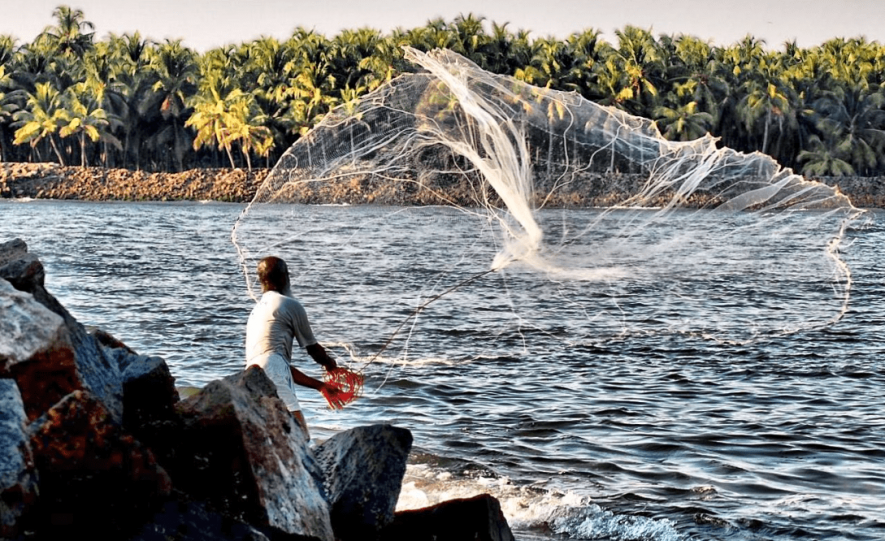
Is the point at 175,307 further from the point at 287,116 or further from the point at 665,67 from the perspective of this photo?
the point at 665,67

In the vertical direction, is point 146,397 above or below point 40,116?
below

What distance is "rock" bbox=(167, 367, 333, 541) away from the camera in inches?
206

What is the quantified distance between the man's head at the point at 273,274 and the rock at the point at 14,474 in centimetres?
243

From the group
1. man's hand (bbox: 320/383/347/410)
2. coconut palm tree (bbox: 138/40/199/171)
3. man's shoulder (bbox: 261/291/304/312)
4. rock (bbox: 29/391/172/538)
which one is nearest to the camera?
rock (bbox: 29/391/172/538)

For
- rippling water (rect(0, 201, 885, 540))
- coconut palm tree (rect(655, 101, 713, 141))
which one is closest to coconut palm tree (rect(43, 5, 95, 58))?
coconut palm tree (rect(655, 101, 713, 141))

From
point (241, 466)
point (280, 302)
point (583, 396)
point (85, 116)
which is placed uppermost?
point (85, 116)

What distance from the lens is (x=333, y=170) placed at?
10.1 metres

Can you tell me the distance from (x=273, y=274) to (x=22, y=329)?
74.9 inches

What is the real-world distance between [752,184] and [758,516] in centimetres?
348

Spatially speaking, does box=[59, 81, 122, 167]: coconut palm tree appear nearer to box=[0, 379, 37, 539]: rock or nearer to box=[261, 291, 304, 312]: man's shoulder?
box=[261, 291, 304, 312]: man's shoulder

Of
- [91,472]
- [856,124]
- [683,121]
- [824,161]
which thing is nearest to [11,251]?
[91,472]

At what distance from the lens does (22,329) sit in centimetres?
527

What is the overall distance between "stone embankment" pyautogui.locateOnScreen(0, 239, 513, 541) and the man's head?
674 mm

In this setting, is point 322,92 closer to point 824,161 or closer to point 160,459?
point 824,161
